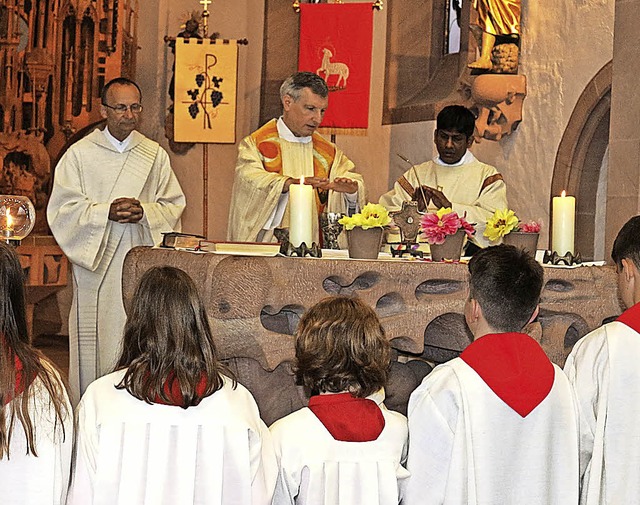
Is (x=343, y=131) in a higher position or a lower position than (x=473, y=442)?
higher

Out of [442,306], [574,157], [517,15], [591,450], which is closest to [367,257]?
[442,306]

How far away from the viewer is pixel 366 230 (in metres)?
3.82

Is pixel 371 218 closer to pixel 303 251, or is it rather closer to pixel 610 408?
pixel 303 251

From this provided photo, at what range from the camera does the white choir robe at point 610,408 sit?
3158 millimetres

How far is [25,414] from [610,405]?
1.57 metres

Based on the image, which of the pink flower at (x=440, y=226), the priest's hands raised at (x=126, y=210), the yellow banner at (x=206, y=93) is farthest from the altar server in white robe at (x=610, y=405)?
the yellow banner at (x=206, y=93)

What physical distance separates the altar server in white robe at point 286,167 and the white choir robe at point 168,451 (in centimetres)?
210

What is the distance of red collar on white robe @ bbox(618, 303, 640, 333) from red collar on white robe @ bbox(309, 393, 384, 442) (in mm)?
782

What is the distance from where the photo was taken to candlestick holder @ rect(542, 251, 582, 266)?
12.8 ft

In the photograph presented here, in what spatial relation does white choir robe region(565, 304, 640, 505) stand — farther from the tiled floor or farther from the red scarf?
the tiled floor

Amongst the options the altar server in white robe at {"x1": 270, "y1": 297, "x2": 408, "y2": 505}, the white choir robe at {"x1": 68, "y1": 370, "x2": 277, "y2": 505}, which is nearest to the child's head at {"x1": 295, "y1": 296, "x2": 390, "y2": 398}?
the altar server in white robe at {"x1": 270, "y1": 297, "x2": 408, "y2": 505}

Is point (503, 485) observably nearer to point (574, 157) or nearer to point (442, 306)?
point (442, 306)

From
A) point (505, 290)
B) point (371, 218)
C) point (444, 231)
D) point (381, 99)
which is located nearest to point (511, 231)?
point (444, 231)

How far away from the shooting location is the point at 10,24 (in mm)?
9297
